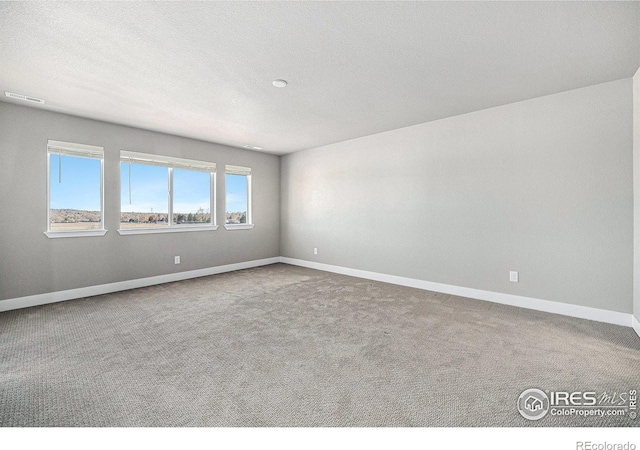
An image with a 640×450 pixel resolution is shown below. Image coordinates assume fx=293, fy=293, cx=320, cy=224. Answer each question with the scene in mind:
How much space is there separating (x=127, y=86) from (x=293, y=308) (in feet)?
9.84

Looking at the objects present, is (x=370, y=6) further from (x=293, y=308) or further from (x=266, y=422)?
(x=293, y=308)

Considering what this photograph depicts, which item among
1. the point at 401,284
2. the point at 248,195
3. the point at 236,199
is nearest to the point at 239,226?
the point at 236,199

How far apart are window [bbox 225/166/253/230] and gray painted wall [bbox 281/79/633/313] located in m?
1.86

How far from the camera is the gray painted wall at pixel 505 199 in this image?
9.91ft

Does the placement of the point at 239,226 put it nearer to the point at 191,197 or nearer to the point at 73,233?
the point at 191,197

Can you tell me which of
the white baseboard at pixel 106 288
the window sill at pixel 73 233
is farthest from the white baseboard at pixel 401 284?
the window sill at pixel 73 233

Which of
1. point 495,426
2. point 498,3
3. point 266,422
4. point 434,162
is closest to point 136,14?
point 498,3

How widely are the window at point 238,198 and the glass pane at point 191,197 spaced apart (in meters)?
0.39

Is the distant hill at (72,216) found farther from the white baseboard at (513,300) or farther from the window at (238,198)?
the white baseboard at (513,300)

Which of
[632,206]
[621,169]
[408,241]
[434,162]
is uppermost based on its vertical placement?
[434,162]

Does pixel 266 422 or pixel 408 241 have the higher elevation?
pixel 408 241

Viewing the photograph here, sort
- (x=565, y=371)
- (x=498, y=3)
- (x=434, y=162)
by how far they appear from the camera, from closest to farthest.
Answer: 1. (x=498, y=3)
2. (x=565, y=371)
3. (x=434, y=162)

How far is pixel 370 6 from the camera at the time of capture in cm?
188

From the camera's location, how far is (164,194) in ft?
16.1
